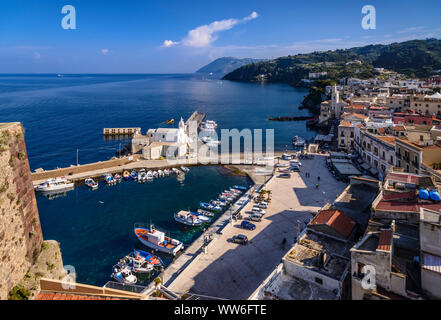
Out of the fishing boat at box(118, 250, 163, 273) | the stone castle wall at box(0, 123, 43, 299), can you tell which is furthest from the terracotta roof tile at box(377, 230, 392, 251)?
the fishing boat at box(118, 250, 163, 273)

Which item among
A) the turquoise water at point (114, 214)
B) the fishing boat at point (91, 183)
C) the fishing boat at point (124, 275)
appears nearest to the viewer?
the fishing boat at point (124, 275)

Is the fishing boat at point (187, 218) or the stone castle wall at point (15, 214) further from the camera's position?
the fishing boat at point (187, 218)

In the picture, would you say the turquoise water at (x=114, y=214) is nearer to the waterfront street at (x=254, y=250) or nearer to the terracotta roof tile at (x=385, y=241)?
the waterfront street at (x=254, y=250)

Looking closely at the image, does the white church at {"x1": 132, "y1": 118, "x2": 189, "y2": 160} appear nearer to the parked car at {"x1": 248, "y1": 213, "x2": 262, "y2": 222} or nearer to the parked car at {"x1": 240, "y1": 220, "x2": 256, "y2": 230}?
the parked car at {"x1": 248, "y1": 213, "x2": 262, "y2": 222}

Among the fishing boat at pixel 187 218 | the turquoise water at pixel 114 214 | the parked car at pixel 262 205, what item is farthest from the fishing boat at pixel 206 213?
the parked car at pixel 262 205

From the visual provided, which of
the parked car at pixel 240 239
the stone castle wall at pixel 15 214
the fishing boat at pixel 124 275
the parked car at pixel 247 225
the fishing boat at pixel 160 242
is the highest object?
the stone castle wall at pixel 15 214
